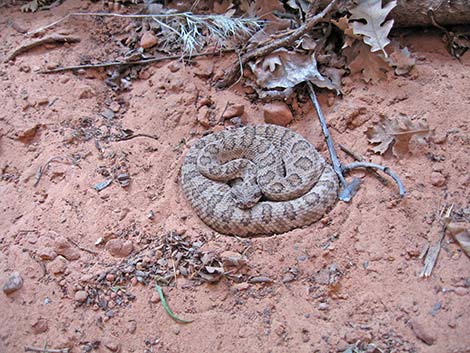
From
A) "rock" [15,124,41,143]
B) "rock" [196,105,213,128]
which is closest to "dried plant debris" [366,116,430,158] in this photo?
"rock" [196,105,213,128]

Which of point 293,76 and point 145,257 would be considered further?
point 293,76

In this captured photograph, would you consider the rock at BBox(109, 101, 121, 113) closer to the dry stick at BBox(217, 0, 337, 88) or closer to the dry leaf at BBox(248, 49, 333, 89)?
the dry stick at BBox(217, 0, 337, 88)

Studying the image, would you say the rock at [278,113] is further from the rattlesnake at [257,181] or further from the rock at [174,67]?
the rock at [174,67]

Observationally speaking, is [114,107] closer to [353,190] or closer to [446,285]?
[353,190]

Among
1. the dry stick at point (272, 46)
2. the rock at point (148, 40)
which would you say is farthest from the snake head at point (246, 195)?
the rock at point (148, 40)

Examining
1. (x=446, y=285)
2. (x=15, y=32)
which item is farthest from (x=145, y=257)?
(x=15, y=32)
